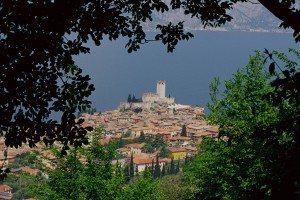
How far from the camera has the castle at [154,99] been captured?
144000mm

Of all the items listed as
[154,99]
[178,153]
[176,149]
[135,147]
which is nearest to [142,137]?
[135,147]

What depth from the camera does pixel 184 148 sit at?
96562 mm

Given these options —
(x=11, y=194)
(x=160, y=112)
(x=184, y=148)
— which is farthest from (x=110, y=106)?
(x=11, y=194)

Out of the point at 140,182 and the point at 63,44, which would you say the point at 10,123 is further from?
the point at 140,182

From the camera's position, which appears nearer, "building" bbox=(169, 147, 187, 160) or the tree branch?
the tree branch

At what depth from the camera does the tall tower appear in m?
145

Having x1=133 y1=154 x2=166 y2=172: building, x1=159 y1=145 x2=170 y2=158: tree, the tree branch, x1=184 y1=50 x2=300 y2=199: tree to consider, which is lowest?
x1=133 y1=154 x2=166 y2=172: building

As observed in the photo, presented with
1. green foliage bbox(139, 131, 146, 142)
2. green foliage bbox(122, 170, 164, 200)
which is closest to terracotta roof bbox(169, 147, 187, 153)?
green foliage bbox(139, 131, 146, 142)

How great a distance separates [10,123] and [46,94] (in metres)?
0.42

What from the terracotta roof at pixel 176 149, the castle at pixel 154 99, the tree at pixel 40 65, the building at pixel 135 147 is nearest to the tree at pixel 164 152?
the terracotta roof at pixel 176 149

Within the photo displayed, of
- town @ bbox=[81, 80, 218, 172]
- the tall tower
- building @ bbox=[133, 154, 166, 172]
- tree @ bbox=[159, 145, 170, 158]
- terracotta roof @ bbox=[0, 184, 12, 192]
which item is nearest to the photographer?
terracotta roof @ bbox=[0, 184, 12, 192]

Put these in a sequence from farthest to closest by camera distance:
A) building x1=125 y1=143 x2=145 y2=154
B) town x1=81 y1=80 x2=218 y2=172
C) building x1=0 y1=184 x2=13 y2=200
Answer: building x1=125 y1=143 x2=145 y2=154, town x1=81 y1=80 x2=218 y2=172, building x1=0 y1=184 x2=13 y2=200

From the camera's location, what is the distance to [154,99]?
150750mm

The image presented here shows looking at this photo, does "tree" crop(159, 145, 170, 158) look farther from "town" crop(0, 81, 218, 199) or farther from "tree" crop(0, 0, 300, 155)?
"tree" crop(0, 0, 300, 155)
